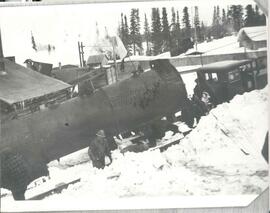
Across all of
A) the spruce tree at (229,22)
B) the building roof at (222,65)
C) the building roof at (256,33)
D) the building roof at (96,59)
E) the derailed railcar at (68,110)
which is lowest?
the derailed railcar at (68,110)

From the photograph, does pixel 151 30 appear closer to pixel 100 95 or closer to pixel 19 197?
pixel 100 95

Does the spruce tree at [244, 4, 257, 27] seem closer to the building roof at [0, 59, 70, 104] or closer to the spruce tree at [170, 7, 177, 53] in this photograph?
the spruce tree at [170, 7, 177, 53]

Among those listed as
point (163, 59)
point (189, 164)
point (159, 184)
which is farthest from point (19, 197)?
point (163, 59)

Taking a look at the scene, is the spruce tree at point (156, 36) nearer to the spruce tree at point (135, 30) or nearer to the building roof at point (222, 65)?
the spruce tree at point (135, 30)

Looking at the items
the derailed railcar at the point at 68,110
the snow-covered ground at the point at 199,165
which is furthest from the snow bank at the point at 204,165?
the derailed railcar at the point at 68,110

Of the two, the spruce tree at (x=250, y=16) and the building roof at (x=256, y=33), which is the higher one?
the spruce tree at (x=250, y=16)

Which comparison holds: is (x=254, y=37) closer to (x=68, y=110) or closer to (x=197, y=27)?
→ (x=197, y=27)
